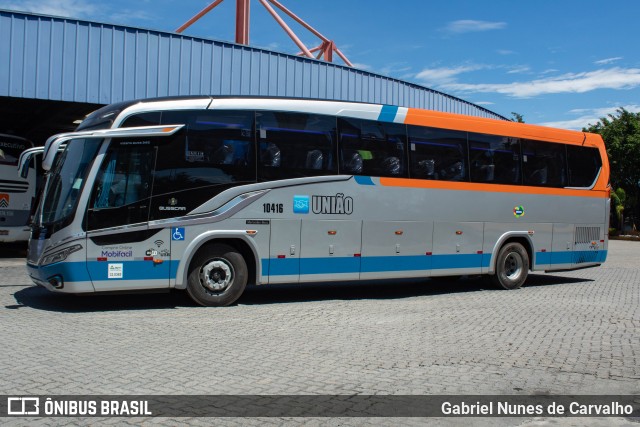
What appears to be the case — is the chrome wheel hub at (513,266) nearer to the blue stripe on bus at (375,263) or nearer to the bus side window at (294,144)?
the blue stripe on bus at (375,263)

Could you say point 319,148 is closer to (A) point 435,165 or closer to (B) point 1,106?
(A) point 435,165

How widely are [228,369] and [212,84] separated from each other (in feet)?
49.8

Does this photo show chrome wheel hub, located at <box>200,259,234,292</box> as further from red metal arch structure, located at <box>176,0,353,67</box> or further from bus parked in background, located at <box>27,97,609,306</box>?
red metal arch structure, located at <box>176,0,353,67</box>

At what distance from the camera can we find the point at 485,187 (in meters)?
13.4

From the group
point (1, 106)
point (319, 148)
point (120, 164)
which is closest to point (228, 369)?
point (120, 164)

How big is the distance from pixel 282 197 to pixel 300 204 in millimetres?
367

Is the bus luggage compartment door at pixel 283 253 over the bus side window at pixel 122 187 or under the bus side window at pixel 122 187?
under

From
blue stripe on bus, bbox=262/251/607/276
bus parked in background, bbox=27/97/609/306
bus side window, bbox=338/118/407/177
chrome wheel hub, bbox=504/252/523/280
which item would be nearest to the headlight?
bus parked in background, bbox=27/97/609/306

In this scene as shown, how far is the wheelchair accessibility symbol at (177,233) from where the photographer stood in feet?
32.3

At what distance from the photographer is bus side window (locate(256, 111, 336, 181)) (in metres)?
10.6

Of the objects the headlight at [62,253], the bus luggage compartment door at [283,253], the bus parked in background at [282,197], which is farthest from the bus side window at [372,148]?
the headlight at [62,253]

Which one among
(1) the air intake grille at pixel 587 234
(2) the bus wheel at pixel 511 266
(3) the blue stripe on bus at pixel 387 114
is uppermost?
(3) the blue stripe on bus at pixel 387 114

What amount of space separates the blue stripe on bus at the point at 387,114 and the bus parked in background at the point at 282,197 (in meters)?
0.02

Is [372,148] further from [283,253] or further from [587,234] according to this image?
[587,234]
